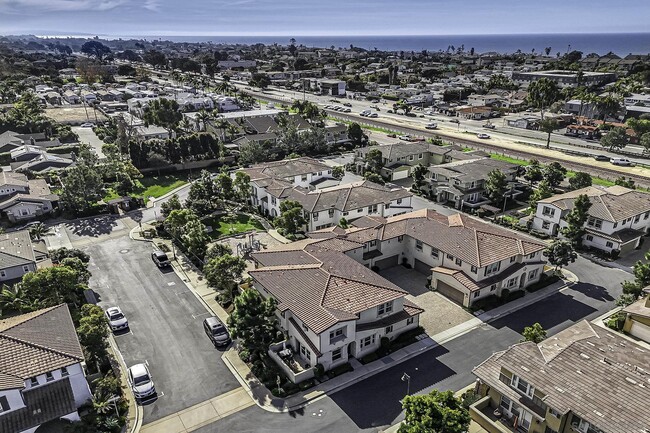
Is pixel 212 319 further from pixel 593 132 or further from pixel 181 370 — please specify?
pixel 593 132

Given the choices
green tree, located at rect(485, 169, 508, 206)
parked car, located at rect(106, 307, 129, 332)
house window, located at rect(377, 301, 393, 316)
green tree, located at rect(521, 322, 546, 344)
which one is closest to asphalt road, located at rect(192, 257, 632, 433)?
green tree, located at rect(521, 322, 546, 344)

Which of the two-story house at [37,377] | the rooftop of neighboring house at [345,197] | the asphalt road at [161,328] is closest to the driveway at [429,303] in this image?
the rooftop of neighboring house at [345,197]

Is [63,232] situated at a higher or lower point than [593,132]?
lower

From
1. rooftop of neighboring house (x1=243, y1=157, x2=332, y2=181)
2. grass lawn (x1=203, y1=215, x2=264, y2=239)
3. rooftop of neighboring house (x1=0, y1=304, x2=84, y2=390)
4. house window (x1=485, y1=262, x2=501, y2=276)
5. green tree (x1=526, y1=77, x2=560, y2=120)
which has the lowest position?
grass lawn (x1=203, y1=215, x2=264, y2=239)

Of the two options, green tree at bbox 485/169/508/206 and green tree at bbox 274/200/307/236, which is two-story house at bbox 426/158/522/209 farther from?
green tree at bbox 274/200/307/236

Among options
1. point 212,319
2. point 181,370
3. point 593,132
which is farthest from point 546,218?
point 593,132
